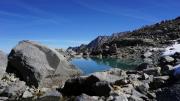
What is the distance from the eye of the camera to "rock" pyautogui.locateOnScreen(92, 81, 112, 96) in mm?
24606

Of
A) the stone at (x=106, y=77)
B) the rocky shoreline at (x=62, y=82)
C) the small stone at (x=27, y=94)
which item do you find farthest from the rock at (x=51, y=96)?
the stone at (x=106, y=77)

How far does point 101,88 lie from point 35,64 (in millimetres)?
8168

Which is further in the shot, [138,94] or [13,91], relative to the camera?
[13,91]

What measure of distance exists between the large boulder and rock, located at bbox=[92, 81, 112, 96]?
21.3ft

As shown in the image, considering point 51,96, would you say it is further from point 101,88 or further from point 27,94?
point 101,88

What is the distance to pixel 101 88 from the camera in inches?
979

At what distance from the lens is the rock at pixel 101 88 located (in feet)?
80.7

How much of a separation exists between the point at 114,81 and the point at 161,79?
140 inches

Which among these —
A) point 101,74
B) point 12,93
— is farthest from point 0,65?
point 101,74

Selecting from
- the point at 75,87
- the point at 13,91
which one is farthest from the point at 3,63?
the point at 75,87

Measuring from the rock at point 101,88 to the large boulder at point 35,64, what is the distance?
21.3ft

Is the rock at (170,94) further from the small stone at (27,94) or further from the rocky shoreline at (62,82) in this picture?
the small stone at (27,94)

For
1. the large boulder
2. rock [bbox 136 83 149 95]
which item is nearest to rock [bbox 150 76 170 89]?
rock [bbox 136 83 149 95]

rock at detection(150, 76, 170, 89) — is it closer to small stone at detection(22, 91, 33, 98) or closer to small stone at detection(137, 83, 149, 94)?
small stone at detection(137, 83, 149, 94)
